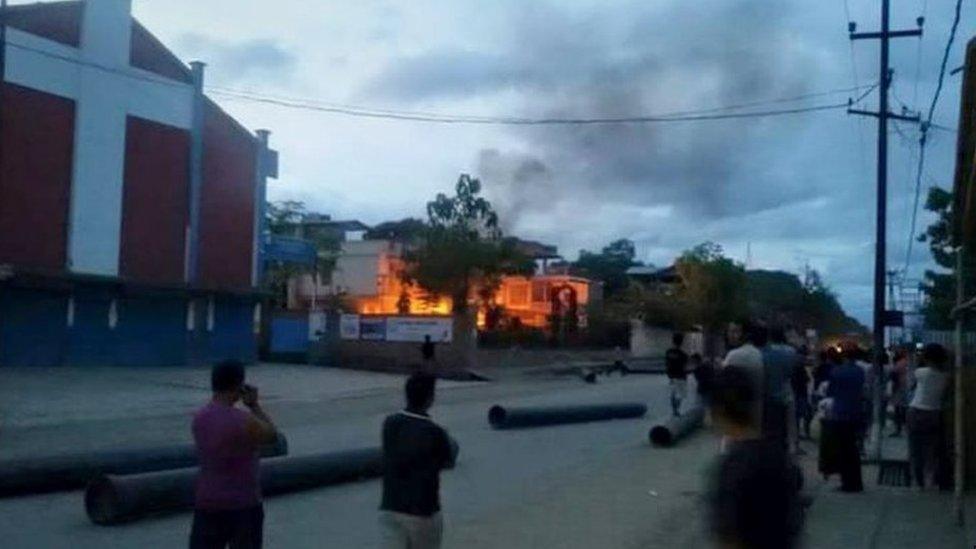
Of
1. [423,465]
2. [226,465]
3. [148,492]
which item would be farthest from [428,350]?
[423,465]

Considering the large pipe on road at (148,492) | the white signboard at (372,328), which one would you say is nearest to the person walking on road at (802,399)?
the large pipe on road at (148,492)

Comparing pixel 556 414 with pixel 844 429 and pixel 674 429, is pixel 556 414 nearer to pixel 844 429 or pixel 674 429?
pixel 674 429

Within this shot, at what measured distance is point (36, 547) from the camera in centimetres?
1146

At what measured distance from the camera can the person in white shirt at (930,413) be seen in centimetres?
1448

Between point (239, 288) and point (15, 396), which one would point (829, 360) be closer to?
point (15, 396)

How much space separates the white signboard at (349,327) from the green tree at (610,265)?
41.7 m

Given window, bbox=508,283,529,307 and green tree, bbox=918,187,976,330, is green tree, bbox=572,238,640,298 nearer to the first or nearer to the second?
window, bbox=508,283,529,307

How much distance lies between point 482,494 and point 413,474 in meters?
8.58

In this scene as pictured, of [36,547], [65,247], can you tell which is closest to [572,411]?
[36,547]

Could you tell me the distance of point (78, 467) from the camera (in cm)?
1468

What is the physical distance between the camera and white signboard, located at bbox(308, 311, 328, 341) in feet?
169

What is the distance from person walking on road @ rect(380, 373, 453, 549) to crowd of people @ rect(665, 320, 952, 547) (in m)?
1.44

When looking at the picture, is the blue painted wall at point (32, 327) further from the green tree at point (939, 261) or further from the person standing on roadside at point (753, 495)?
the person standing on roadside at point (753, 495)

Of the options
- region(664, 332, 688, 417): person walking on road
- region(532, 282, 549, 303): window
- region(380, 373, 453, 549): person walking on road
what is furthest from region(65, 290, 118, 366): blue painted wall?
region(532, 282, 549, 303): window
